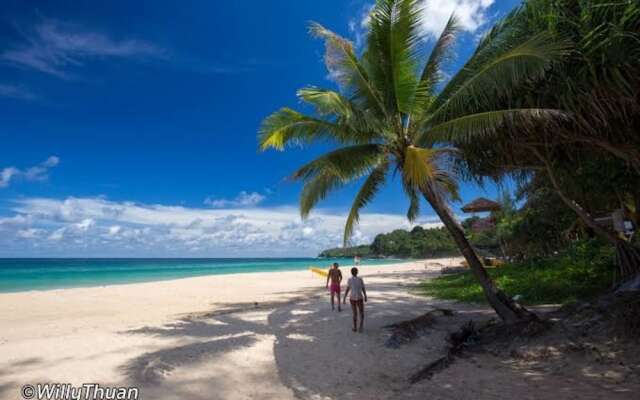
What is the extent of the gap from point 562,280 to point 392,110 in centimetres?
834

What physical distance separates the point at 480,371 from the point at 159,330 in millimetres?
6576

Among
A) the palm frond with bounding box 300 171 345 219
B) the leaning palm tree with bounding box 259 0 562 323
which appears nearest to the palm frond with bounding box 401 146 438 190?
the leaning palm tree with bounding box 259 0 562 323

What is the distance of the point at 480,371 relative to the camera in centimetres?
520

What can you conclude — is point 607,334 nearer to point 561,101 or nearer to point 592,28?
point 561,101

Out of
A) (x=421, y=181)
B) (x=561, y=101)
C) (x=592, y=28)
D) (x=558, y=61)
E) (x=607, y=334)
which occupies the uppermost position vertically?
(x=592, y=28)

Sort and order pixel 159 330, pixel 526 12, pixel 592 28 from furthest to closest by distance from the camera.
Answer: pixel 159 330, pixel 526 12, pixel 592 28

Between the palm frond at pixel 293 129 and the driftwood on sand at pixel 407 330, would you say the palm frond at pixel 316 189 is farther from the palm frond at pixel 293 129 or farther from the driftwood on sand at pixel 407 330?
the driftwood on sand at pixel 407 330

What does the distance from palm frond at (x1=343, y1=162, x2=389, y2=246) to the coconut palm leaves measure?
59 mm

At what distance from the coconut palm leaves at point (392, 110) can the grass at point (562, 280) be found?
4.97 m

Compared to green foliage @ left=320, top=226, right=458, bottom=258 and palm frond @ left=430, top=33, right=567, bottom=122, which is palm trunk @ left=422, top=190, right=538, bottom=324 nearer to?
palm frond @ left=430, top=33, right=567, bottom=122

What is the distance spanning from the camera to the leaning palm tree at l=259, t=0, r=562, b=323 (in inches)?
236

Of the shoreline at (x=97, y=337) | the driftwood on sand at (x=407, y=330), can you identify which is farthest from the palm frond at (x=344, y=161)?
the shoreline at (x=97, y=337)

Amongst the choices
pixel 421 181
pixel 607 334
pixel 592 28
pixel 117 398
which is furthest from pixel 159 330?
pixel 592 28

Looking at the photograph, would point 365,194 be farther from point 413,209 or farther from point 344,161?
point 413,209
